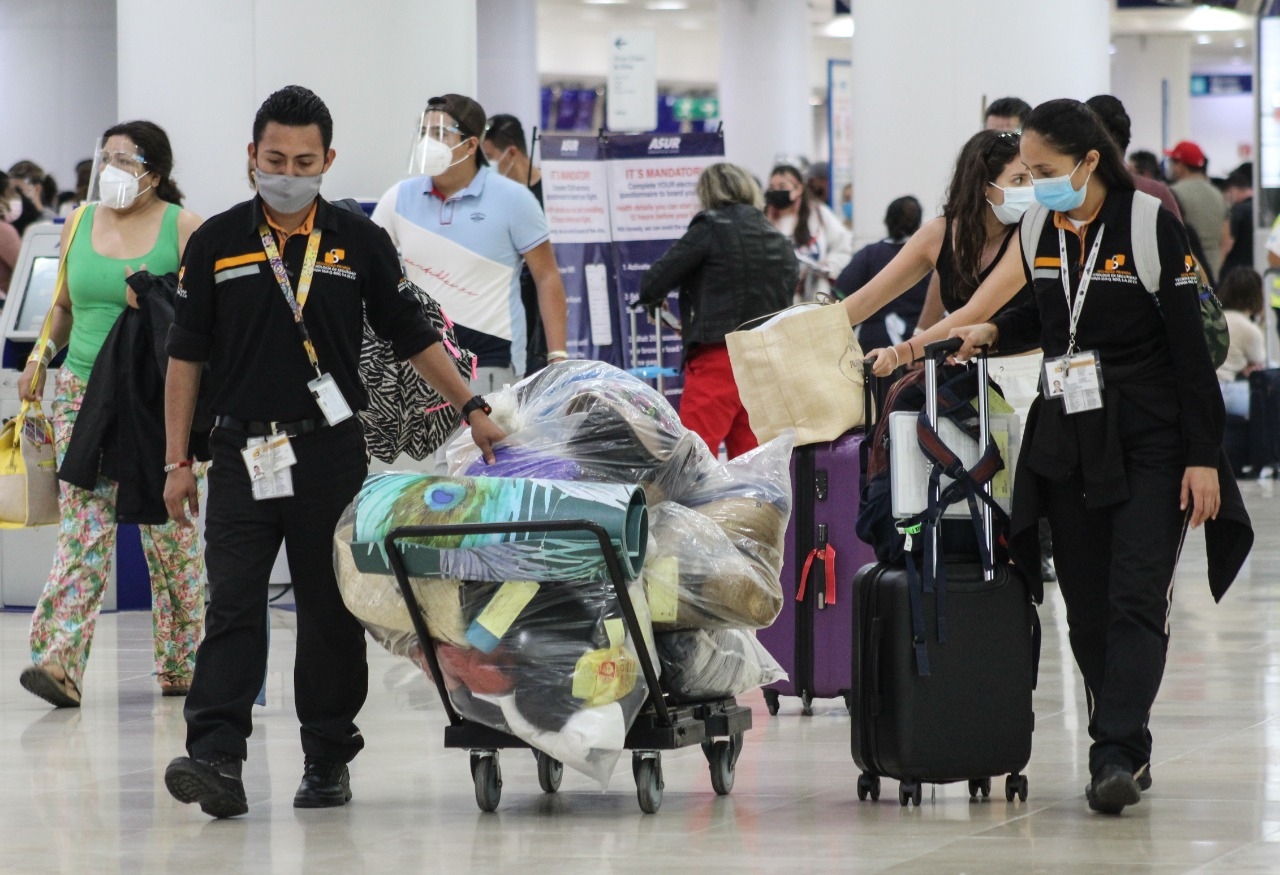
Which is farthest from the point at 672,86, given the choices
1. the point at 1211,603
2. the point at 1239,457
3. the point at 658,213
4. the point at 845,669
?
the point at 845,669

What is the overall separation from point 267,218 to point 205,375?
46cm

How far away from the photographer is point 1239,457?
47.8 feet

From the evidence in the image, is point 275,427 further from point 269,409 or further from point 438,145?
point 438,145

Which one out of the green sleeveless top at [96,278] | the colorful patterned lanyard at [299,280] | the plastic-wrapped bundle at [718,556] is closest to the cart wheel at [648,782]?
the plastic-wrapped bundle at [718,556]

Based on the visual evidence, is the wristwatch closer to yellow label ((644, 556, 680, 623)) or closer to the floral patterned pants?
yellow label ((644, 556, 680, 623))

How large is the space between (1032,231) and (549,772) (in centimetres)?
170

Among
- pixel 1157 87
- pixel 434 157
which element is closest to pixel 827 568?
pixel 434 157

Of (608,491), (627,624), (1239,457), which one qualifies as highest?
(608,491)

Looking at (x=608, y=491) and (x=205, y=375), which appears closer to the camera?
(x=608, y=491)

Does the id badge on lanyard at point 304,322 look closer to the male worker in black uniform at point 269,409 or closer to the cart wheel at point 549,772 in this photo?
the male worker in black uniform at point 269,409

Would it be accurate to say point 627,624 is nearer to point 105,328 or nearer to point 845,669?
point 845,669

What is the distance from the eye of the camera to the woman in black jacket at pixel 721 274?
806 cm

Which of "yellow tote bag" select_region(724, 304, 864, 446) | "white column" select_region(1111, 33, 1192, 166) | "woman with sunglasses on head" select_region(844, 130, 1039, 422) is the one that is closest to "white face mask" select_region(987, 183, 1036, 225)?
"woman with sunglasses on head" select_region(844, 130, 1039, 422)

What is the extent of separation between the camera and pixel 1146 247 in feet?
14.9
